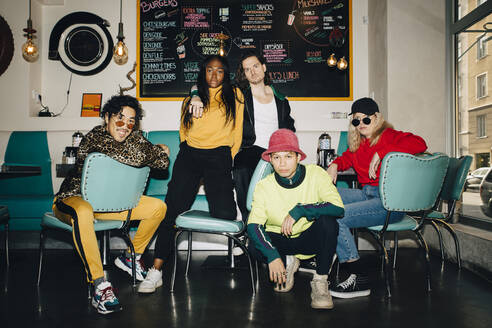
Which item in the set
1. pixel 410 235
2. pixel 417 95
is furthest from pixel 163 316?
pixel 417 95

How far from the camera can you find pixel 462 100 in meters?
3.56

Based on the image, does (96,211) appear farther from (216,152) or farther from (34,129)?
(34,129)

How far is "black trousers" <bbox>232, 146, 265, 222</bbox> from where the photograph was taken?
261 centimetres

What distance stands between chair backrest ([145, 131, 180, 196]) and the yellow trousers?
1244mm

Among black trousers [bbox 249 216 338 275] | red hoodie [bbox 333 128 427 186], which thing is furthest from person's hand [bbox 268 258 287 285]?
red hoodie [bbox 333 128 427 186]

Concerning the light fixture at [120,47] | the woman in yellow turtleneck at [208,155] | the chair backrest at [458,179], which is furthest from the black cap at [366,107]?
the light fixture at [120,47]

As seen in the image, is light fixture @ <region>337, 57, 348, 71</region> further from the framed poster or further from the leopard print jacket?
the framed poster

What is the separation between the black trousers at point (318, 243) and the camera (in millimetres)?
1996

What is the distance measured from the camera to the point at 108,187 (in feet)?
7.09

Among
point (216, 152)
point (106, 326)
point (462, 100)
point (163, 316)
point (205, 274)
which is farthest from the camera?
point (462, 100)

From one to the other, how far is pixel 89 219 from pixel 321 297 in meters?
1.39

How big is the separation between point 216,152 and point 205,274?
3.23 ft

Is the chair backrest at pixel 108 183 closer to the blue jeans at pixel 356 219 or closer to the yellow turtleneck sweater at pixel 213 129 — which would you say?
the yellow turtleneck sweater at pixel 213 129

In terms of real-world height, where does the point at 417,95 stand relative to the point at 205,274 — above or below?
above
